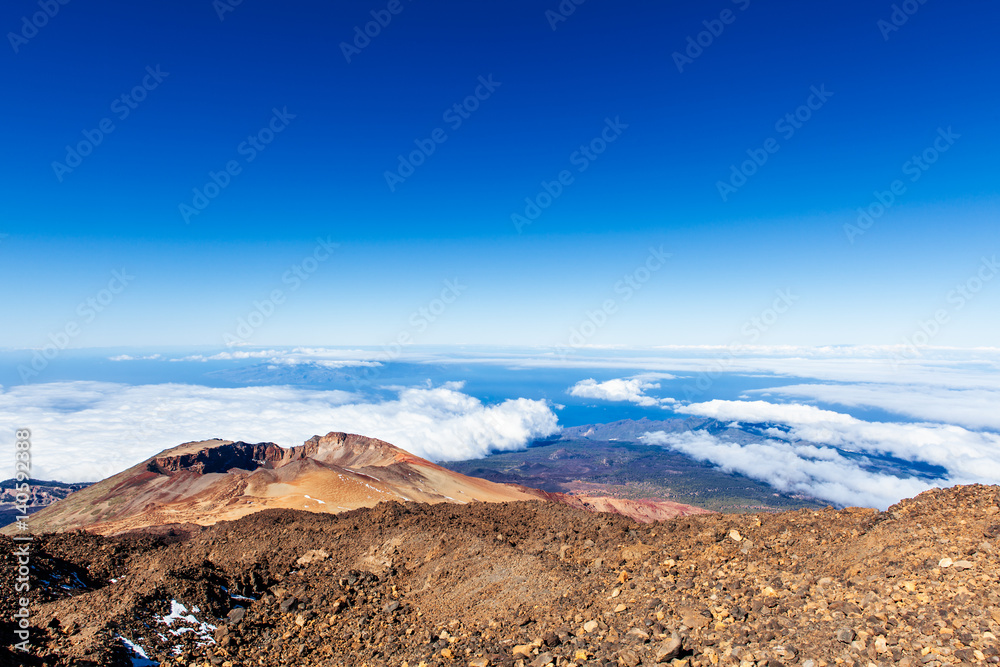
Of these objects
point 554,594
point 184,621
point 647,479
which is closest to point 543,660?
point 554,594

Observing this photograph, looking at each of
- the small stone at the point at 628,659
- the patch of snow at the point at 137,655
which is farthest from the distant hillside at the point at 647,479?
the patch of snow at the point at 137,655

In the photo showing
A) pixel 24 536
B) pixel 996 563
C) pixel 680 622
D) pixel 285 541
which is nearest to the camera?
pixel 996 563

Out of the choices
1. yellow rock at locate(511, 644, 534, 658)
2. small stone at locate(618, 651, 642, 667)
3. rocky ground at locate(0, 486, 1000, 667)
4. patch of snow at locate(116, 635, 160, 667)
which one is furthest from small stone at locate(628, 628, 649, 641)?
patch of snow at locate(116, 635, 160, 667)

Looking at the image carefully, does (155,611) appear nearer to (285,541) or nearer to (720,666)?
(285,541)

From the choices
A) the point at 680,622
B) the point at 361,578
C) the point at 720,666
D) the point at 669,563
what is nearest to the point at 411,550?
the point at 361,578

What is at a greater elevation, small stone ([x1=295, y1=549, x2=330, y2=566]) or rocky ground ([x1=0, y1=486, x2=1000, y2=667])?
rocky ground ([x1=0, y1=486, x2=1000, y2=667])

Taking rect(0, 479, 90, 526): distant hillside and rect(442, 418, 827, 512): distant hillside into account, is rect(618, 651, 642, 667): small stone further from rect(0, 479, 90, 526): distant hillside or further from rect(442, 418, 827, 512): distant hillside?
rect(442, 418, 827, 512): distant hillside
